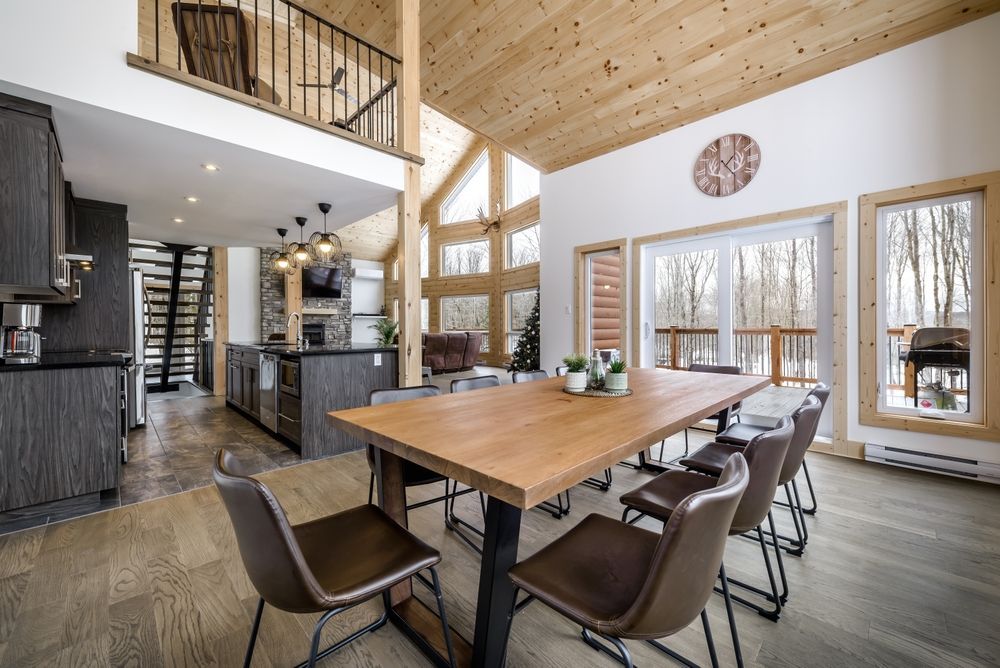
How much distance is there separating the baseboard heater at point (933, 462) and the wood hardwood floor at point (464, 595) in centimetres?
38

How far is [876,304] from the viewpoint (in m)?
3.38

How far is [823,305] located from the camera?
3773 mm

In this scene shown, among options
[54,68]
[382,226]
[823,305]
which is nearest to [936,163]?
[823,305]

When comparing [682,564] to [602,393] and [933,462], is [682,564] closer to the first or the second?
[602,393]

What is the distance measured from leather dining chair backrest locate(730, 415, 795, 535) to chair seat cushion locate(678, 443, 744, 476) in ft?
1.68

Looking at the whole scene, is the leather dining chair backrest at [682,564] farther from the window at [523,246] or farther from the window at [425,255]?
the window at [425,255]

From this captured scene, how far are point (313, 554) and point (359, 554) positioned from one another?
0.44 feet

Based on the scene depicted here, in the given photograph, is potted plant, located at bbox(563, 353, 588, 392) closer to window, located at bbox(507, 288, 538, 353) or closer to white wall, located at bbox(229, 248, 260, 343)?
window, located at bbox(507, 288, 538, 353)

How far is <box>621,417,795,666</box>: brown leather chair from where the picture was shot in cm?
127

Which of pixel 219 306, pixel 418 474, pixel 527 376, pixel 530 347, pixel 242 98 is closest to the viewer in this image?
pixel 418 474

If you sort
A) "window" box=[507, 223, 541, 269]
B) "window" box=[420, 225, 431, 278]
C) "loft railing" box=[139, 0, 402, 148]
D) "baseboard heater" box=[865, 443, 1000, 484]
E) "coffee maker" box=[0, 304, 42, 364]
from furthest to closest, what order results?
"window" box=[420, 225, 431, 278]
"window" box=[507, 223, 541, 269]
"loft railing" box=[139, 0, 402, 148]
"baseboard heater" box=[865, 443, 1000, 484]
"coffee maker" box=[0, 304, 42, 364]

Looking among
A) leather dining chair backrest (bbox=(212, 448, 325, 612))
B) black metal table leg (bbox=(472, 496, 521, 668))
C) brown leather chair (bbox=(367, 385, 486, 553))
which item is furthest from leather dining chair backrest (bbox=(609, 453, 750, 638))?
brown leather chair (bbox=(367, 385, 486, 553))

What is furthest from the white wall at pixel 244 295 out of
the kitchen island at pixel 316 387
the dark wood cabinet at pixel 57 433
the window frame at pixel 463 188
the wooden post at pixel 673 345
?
the wooden post at pixel 673 345

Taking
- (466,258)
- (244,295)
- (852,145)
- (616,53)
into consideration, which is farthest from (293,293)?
(852,145)
